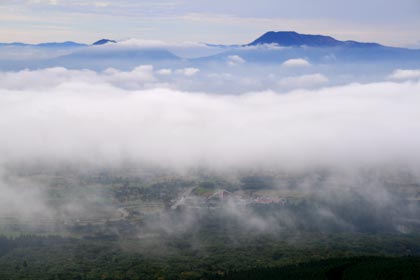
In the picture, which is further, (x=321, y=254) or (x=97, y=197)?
(x=97, y=197)

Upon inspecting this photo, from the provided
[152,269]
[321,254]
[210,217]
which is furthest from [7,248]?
[321,254]

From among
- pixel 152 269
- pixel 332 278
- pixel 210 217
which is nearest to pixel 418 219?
pixel 210 217

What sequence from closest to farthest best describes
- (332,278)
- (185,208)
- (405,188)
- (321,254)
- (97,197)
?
1. (332,278)
2. (321,254)
3. (185,208)
4. (97,197)
5. (405,188)

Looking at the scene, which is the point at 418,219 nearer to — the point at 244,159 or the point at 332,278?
the point at 332,278

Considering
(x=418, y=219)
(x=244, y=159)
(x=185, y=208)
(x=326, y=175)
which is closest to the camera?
(x=418, y=219)

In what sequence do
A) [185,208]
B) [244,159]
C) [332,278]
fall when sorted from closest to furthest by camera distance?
[332,278], [185,208], [244,159]

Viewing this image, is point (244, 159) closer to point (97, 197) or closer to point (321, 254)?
point (97, 197)

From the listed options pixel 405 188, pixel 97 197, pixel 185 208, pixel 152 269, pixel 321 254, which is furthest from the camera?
pixel 405 188

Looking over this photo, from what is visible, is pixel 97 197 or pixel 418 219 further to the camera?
pixel 97 197
